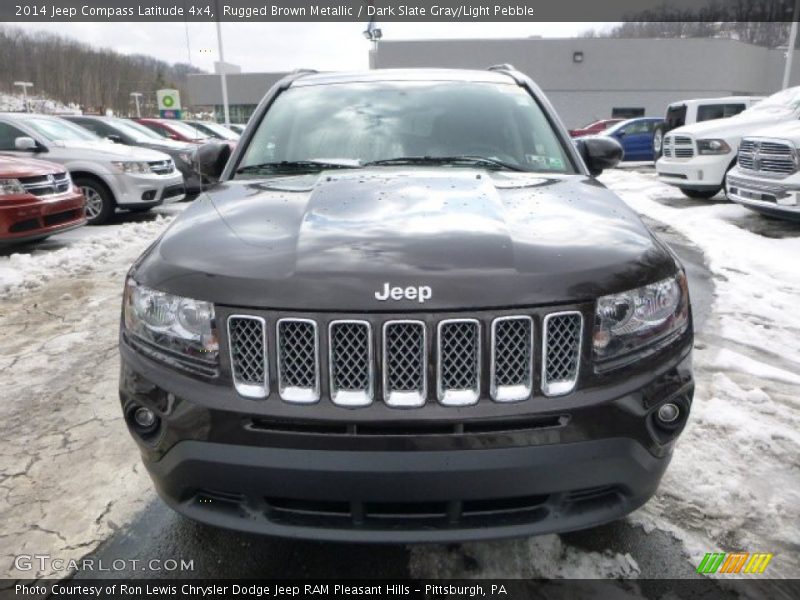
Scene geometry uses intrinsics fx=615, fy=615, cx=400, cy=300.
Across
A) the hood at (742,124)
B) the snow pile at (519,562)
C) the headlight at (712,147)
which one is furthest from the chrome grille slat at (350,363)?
the headlight at (712,147)

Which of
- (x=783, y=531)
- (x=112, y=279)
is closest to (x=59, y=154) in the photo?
(x=112, y=279)

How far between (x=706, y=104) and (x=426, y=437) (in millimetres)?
18172

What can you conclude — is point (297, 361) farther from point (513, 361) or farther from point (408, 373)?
point (513, 361)

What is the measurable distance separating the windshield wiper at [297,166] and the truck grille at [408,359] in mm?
1327

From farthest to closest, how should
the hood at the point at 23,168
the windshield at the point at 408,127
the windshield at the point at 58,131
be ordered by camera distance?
the windshield at the point at 58,131
the hood at the point at 23,168
the windshield at the point at 408,127

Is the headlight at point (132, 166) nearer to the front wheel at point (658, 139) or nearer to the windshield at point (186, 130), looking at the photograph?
the windshield at point (186, 130)

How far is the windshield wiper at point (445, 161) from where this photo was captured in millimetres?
2844

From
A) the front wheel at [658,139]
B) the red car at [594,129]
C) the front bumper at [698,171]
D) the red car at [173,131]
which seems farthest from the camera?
the red car at [594,129]

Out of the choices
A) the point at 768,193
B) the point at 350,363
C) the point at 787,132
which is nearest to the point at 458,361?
the point at 350,363

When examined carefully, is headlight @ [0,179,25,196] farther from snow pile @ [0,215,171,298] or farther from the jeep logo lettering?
the jeep logo lettering

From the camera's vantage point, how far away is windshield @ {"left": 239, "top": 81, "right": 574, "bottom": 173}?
2965 mm

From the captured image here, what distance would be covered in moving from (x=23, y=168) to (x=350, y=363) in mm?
6772

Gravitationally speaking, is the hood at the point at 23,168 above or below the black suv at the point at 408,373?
above

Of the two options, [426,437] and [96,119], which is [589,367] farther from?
[96,119]
